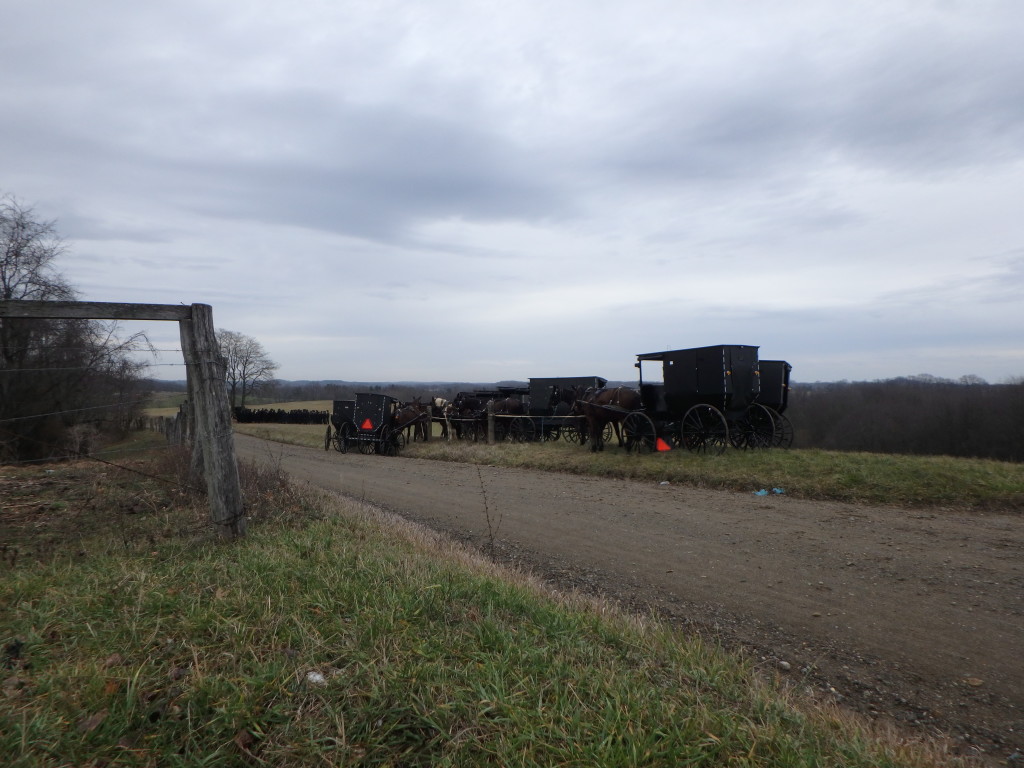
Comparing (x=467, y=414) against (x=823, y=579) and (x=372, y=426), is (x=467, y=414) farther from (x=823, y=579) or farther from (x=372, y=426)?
(x=823, y=579)

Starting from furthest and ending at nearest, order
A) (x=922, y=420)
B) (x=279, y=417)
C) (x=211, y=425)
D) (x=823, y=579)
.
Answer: (x=279, y=417)
(x=922, y=420)
(x=823, y=579)
(x=211, y=425)

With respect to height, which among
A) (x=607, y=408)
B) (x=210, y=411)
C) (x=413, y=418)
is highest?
(x=210, y=411)


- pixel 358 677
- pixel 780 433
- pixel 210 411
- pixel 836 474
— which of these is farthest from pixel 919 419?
pixel 358 677

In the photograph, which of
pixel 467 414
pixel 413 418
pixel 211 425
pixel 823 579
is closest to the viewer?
pixel 211 425

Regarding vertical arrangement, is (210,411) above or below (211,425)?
above

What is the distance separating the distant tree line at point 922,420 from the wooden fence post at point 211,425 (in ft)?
93.1

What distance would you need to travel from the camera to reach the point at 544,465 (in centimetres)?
1695

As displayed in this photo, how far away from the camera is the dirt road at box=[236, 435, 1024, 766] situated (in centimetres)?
420

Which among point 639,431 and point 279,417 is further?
point 279,417

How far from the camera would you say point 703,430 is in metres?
15.3

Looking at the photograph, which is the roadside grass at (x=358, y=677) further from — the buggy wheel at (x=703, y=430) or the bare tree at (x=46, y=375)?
the buggy wheel at (x=703, y=430)

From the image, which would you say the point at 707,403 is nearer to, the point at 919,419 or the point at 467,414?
the point at 467,414

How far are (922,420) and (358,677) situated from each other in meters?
38.3

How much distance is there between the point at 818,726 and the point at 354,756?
2.07 m
